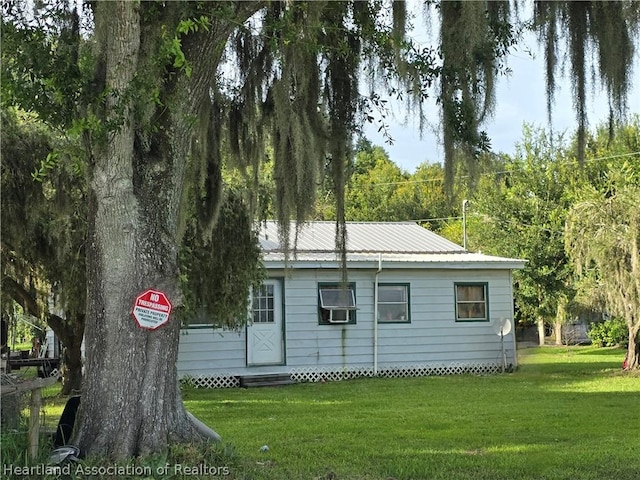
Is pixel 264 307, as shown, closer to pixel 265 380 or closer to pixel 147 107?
pixel 265 380

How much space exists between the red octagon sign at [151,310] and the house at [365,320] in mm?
8954

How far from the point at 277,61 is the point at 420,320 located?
10089mm

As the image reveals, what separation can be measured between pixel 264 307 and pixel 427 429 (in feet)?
24.1

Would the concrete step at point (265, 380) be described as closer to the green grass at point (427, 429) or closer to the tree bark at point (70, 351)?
the green grass at point (427, 429)

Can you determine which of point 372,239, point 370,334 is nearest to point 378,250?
point 372,239

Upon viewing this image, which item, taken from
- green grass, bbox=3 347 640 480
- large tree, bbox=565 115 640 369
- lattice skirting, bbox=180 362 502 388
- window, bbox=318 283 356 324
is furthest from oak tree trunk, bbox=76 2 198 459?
large tree, bbox=565 115 640 369

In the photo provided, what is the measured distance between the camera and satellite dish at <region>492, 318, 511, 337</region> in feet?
53.4

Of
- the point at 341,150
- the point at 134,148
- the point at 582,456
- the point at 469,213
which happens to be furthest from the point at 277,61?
the point at 469,213

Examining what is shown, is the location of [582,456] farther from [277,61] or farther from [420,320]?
[420,320]

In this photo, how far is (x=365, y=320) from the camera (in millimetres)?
15922

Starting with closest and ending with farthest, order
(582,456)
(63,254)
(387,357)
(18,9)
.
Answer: (18,9), (582,456), (63,254), (387,357)

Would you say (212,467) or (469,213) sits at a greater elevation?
(469,213)

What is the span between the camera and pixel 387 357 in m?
16.0

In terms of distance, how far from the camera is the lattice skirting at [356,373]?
14.6 metres
